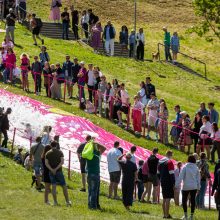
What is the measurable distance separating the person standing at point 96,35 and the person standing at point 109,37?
359mm

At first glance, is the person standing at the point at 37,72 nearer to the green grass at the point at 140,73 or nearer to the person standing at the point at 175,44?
the green grass at the point at 140,73

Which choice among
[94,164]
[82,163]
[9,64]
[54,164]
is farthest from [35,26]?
[94,164]

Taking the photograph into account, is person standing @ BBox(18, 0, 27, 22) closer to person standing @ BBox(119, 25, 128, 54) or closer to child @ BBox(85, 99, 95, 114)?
person standing @ BBox(119, 25, 128, 54)

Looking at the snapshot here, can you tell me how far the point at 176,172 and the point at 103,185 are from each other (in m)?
2.57

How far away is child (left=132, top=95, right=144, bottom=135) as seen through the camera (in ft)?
109

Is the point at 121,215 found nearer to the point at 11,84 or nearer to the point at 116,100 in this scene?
the point at 116,100

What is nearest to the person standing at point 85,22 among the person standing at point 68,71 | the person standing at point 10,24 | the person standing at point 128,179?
the person standing at point 10,24

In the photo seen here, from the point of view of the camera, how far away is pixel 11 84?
36.7 m

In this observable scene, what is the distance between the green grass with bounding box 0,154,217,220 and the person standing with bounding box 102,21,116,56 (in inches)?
786

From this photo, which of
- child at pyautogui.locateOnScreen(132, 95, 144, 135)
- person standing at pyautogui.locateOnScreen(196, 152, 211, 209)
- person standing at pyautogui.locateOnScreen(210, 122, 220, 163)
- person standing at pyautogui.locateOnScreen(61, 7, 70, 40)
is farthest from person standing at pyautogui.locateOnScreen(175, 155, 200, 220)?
person standing at pyautogui.locateOnScreen(61, 7, 70, 40)

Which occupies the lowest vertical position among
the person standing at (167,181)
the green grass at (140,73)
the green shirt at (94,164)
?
the green grass at (140,73)

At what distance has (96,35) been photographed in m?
47.2

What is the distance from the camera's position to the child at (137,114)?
33.2 metres

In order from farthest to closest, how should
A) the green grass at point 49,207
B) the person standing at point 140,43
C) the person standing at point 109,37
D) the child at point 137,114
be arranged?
the person standing at point 140,43 → the person standing at point 109,37 → the child at point 137,114 → the green grass at point 49,207
